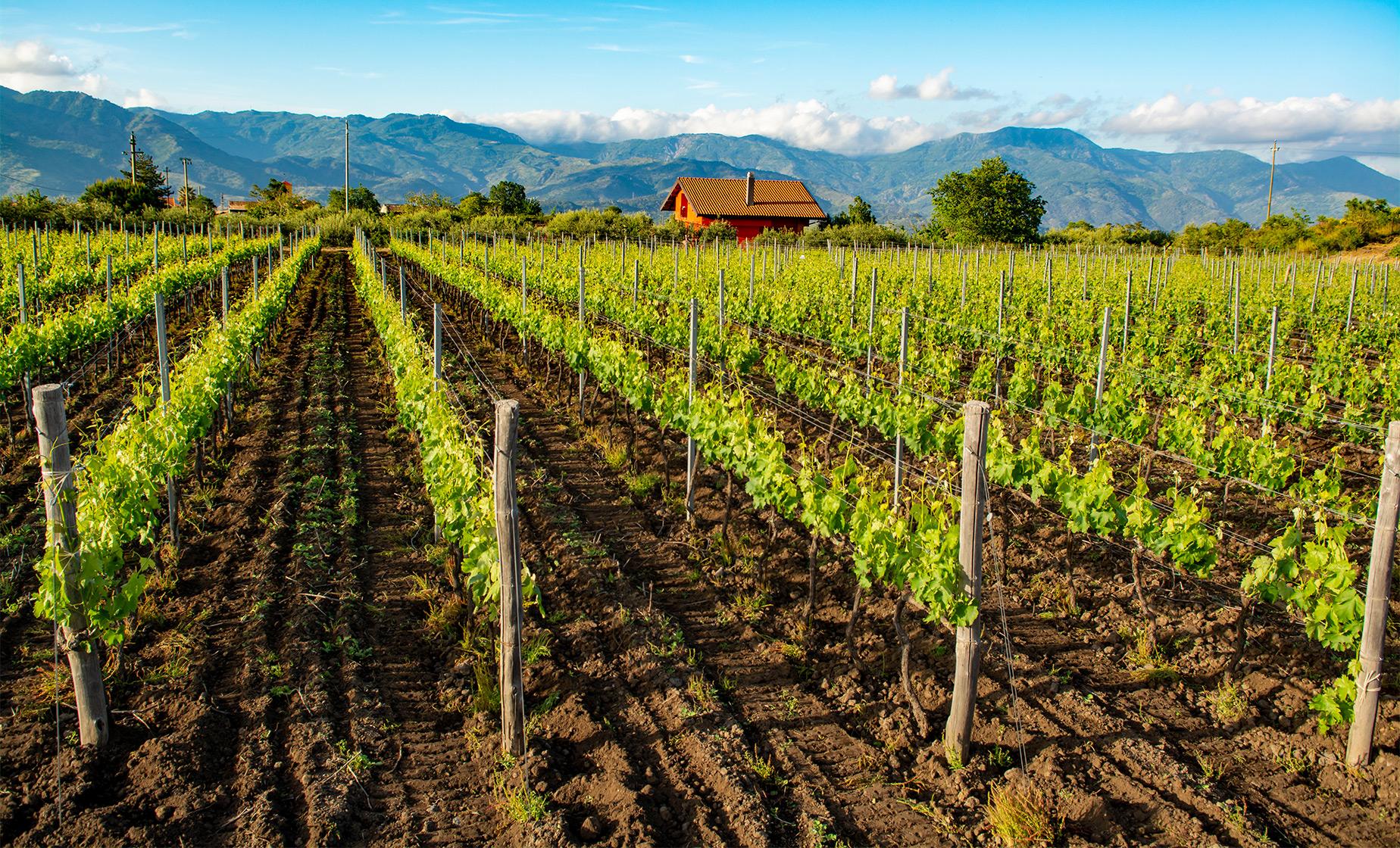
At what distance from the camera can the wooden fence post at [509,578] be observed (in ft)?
14.2

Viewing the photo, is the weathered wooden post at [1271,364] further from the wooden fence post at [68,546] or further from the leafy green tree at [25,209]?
the leafy green tree at [25,209]

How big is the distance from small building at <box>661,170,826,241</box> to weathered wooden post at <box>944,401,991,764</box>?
157ft

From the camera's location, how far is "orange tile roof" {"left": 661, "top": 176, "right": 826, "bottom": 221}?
5425cm

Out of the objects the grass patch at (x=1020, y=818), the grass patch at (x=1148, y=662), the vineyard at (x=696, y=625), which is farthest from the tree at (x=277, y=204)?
the grass patch at (x=1020, y=818)

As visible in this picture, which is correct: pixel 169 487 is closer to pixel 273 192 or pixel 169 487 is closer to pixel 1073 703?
pixel 1073 703

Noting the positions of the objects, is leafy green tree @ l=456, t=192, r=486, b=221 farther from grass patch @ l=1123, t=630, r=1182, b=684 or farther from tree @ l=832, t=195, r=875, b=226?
grass patch @ l=1123, t=630, r=1182, b=684

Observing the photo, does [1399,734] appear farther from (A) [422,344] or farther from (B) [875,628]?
(A) [422,344]

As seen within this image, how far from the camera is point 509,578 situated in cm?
438

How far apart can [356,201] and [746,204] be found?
31.8m

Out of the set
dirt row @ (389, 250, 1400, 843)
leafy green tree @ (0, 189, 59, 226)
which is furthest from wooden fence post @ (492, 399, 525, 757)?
leafy green tree @ (0, 189, 59, 226)

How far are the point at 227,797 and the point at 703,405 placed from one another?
420 cm

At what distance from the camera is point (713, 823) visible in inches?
153

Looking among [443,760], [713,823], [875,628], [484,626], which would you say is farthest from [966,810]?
[484,626]

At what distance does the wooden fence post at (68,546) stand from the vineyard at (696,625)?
0.02m
